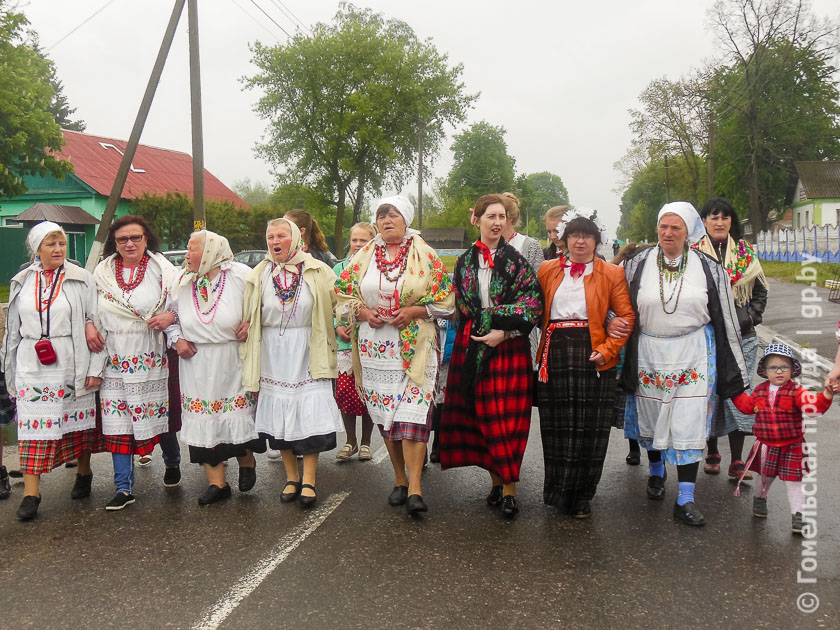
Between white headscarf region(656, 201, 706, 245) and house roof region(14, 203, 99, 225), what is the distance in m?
27.2

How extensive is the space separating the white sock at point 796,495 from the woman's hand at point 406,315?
2411 mm

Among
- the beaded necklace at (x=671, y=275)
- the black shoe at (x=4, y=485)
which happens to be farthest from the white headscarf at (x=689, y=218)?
the black shoe at (x=4, y=485)

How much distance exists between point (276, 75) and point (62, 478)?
137ft

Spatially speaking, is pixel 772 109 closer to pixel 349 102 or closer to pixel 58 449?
pixel 349 102

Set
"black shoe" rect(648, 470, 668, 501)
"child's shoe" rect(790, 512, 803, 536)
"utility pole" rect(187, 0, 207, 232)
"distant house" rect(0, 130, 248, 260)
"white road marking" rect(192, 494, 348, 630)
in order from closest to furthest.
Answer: "white road marking" rect(192, 494, 348, 630), "child's shoe" rect(790, 512, 803, 536), "black shoe" rect(648, 470, 668, 501), "utility pole" rect(187, 0, 207, 232), "distant house" rect(0, 130, 248, 260)

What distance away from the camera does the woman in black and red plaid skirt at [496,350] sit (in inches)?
188

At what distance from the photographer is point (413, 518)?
15.7 ft

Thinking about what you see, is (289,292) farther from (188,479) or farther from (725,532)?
(725,532)

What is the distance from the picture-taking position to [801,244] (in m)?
31.9

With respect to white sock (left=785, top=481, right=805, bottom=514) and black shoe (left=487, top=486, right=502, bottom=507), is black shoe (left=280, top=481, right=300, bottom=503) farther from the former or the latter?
white sock (left=785, top=481, right=805, bottom=514)

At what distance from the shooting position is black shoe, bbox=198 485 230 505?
5145 millimetres

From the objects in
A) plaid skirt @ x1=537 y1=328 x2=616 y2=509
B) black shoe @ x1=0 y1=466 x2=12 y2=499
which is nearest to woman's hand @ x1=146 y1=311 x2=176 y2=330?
black shoe @ x1=0 y1=466 x2=12 y2=499

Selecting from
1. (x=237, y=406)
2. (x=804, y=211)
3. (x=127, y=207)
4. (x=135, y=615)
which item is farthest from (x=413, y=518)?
(x=804, y=211)

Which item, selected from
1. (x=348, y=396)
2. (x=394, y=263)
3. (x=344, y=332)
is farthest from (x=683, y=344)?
(x=348, y=396)
